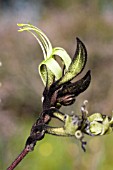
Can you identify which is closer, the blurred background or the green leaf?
the green leaf

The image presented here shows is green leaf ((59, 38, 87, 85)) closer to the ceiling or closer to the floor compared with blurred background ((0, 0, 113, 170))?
closer to the floor

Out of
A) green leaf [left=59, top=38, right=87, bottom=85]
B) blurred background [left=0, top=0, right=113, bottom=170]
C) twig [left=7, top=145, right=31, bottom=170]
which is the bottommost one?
twig [left=7, top=145, right=31, bottom=170]

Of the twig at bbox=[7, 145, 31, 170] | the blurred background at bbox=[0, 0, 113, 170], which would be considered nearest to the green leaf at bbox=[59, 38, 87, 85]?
the twig at bbox=[7, 145, 31, 170]

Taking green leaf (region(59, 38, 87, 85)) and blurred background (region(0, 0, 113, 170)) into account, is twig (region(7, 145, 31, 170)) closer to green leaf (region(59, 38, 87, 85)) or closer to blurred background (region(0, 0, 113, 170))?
green leaf (region(59, 38, 87, 85))

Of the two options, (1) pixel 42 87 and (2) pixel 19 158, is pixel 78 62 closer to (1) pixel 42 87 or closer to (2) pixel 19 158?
(2) pixel 19 158

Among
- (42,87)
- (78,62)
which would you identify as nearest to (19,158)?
(78,62)

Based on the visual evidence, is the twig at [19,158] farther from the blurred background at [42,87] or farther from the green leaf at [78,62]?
the blurred background at [42,87]

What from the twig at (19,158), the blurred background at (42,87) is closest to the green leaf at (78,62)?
the twig at (19,158)

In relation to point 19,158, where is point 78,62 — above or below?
above

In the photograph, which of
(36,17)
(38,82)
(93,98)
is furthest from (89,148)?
(36,17)
